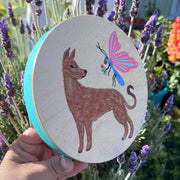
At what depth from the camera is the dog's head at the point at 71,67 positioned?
713mm

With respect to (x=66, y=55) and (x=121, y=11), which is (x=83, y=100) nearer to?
(x=66, y=55)

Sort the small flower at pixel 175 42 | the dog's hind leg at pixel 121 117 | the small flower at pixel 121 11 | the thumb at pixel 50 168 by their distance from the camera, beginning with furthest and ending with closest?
the small flower at pixel 175 42, the small flower at pixel 121 11, the dog's hind leg at pixel 121 117, the thumb at pixel 50 168

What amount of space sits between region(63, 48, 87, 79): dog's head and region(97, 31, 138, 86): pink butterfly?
16cm

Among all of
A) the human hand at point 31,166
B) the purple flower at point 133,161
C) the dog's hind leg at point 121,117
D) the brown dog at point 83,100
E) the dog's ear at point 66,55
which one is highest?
the dog's ear at point 66,55

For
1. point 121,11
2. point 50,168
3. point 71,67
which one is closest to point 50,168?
point 50,168

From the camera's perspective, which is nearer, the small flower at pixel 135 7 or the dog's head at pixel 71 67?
the dog's head at pixel 71 67

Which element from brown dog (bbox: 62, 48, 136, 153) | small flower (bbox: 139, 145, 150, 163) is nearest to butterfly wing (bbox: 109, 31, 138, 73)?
brown dog (bbox: 62, 48, 136, 153)

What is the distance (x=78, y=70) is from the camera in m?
0.75

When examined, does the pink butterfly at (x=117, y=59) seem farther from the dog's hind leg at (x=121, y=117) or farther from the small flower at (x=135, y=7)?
the small flower at (x=135, y=7)

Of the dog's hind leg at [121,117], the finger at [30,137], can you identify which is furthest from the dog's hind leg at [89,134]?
the finger at [30,137]

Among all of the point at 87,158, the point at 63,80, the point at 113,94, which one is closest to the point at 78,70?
the point at 63,80

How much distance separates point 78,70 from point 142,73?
1.36ft

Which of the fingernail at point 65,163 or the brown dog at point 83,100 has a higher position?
the brown dog at point 83,100

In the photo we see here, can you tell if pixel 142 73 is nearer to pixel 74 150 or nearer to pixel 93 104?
pixel 93 104
